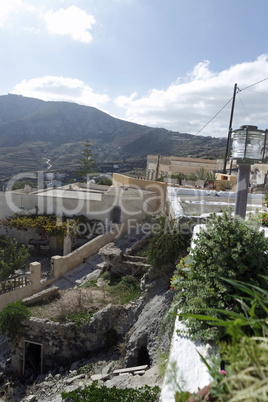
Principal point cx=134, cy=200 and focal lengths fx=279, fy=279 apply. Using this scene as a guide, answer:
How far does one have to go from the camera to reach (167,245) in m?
6.38

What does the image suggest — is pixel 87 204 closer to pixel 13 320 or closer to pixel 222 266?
pixel 13 320

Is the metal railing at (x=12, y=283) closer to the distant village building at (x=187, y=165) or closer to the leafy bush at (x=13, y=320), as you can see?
the leafy bush at (x=13, y=320)

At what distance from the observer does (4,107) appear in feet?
528

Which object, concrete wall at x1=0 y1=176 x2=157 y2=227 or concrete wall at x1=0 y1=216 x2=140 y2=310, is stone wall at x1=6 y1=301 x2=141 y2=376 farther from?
concrete wall at x1=0 y1=176 x2=157 y2=227

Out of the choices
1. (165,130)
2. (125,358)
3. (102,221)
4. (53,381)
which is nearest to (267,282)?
(125,358)

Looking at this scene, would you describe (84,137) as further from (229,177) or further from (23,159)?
(229,177)

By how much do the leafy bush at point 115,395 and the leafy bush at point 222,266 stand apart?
173 centimetres

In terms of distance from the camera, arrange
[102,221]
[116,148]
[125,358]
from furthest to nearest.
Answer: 1. [116,148]
2. [102,221]
3. [125,358]

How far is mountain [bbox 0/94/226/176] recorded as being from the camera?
76.9m

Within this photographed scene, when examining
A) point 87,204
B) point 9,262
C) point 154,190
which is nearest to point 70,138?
point 154,190

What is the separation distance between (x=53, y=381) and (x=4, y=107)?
591 ft

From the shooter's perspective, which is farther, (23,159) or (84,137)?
(84,137)

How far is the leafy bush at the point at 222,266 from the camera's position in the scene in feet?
8.67

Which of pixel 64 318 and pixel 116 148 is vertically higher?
pixel 116 148
